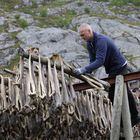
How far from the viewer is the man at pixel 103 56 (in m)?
9.30

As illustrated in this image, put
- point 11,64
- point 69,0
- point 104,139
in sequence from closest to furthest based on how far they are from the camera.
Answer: point 104,139
point 11,64
point 69,0

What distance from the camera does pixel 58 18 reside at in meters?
79.2

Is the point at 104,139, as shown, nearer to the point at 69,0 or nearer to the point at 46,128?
the point at 46,128

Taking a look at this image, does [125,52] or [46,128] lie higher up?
[46,128]

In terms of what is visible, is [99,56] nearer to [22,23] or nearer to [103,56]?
[103,56]

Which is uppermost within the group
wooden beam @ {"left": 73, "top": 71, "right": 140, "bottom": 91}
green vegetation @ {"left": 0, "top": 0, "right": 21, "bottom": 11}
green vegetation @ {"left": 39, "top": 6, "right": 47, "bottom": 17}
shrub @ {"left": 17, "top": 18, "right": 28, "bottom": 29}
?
wooden beam @ {"left": 73, "top": 71, "right": 140, "bottom": 91}

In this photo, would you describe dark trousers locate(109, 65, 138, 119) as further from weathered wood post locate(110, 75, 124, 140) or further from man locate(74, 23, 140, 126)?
weathered wood post locate(110, 75, 124, 140)

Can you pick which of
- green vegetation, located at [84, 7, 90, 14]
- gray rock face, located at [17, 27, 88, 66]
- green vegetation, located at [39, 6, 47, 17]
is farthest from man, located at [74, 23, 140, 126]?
green vegetation, located at [84, 7, 90, 14]

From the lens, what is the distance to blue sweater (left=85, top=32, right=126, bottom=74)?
931 cm

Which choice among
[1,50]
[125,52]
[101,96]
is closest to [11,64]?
[1,50]

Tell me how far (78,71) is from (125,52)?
5009 cm

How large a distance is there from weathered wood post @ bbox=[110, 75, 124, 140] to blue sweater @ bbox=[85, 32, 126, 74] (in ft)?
1.53

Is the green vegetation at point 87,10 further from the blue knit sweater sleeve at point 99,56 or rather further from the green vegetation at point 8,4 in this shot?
the blue knit sweater sleeve at point 99,56

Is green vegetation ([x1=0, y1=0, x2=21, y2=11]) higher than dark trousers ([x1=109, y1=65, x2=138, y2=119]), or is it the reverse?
dark trousers ([x1=109, y1=65, x2=138, y2=119])
